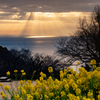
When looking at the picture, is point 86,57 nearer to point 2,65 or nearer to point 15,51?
point 15,51

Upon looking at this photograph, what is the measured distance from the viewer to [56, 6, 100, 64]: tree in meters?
13.5

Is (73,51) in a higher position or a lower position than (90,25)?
lower

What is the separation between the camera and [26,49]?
1424cm

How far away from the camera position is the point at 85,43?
548 inches

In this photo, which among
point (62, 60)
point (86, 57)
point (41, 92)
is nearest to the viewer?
point (41, 92)

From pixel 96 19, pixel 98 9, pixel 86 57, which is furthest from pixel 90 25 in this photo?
pixel 86 57

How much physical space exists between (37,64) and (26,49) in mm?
1718

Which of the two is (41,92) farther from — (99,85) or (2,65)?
(2,65)

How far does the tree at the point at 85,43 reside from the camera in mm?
13453

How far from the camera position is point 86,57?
45.5 ft

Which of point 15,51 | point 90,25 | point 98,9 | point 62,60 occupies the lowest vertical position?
point 62,60

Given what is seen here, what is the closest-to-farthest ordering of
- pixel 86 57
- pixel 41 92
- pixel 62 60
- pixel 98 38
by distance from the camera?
pixel 41 92 → pixel 98 38 → pixel 86 57 → pixel 62 60

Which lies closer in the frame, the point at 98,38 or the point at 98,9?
the point at 98,38

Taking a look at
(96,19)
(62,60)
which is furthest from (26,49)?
(96,19)
